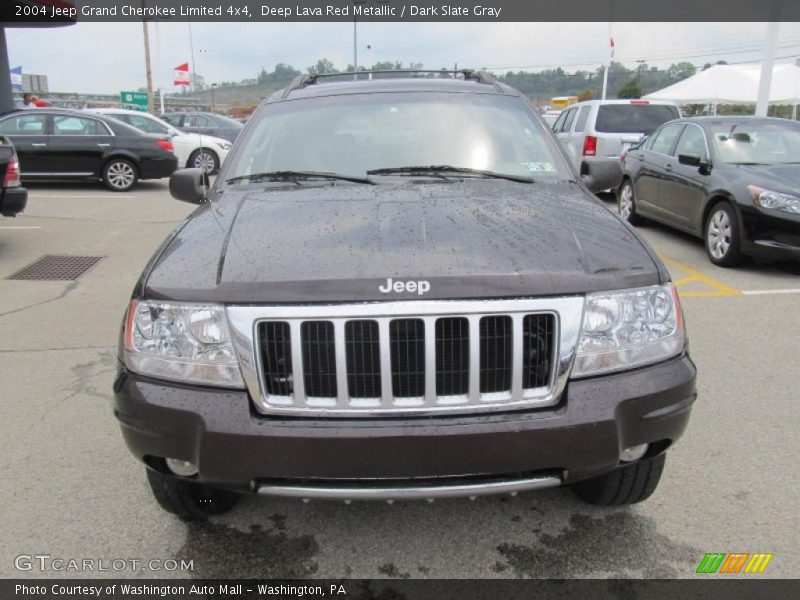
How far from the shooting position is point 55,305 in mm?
5809

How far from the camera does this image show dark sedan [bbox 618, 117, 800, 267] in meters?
6.41

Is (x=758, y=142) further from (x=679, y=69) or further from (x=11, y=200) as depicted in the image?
(x=679, y=69)

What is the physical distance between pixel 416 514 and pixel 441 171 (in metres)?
1.62

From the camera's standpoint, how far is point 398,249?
7.21 feet

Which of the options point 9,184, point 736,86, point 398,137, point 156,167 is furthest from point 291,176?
point 736,86

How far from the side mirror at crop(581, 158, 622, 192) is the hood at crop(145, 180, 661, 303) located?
1.00 m

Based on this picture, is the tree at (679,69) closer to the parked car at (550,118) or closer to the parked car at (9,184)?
the parked car at (550,118)

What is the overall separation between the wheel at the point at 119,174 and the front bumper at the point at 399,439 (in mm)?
12291

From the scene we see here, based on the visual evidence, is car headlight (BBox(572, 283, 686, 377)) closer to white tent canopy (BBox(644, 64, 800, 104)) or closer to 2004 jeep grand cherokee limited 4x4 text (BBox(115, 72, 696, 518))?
2004 jeep grand cherokee limited 4x4 text (BBox(115, 72, 696, 518))

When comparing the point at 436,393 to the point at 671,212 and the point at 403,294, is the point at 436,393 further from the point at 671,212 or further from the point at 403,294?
the point at 671,212

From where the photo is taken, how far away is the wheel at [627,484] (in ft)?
8.01

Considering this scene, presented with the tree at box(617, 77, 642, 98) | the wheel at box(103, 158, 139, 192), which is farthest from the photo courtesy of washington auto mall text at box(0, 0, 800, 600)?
the tree at box(617, 77, 642, 98)

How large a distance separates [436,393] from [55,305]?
496 centimetres

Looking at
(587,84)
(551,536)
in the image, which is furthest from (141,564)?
(587,84)
